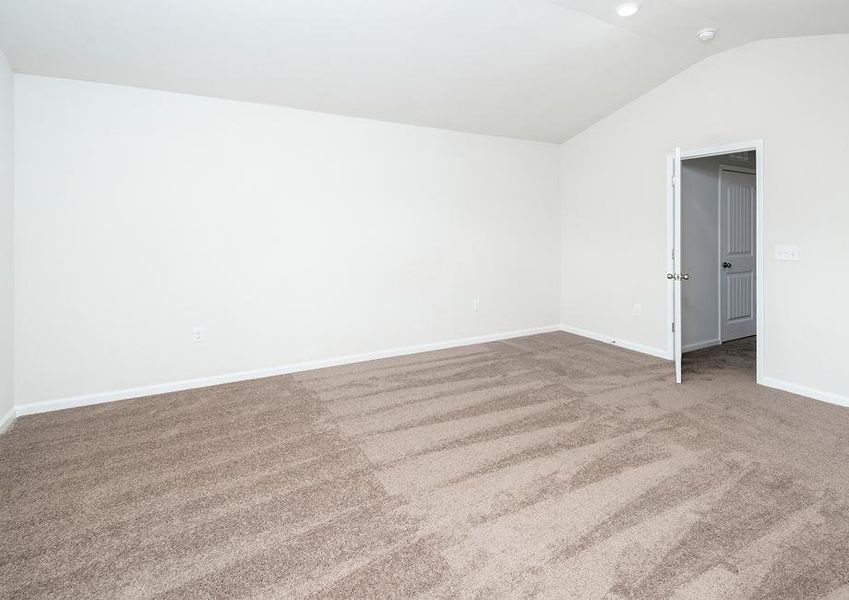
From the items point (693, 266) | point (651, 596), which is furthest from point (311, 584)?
point (693, 266)

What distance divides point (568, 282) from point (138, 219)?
4879 millimetres

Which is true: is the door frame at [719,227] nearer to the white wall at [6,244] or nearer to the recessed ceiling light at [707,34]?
the recessed ceiling light at [707,34]

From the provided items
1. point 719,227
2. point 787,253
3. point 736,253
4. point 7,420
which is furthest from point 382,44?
point 736,253

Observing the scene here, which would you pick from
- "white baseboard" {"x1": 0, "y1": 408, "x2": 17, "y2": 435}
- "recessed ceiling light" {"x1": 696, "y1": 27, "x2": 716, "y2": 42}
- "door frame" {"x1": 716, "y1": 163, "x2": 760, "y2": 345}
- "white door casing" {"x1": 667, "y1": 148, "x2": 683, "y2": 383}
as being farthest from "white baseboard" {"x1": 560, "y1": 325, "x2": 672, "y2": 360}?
"white baseboard" {"x1": 0, "y1": 408, "x2": 17, "y2": 435}

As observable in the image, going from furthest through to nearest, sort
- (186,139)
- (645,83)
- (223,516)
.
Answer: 1. (645,83)
2. (186,139)
3. (223,516)

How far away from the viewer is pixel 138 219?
3494 mm

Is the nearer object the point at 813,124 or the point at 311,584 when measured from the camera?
the point at 311,584

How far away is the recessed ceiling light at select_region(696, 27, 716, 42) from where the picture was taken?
3322 mm

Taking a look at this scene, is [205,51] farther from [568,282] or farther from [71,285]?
[568,282]

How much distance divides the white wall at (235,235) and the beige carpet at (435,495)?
66cm

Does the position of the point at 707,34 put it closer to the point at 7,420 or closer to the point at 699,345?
the point at 699,345

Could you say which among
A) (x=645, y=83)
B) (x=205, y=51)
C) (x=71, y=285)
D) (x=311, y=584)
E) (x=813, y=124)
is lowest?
(x=311, y=584)

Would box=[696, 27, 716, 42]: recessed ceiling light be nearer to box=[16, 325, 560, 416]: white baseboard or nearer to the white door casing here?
the white door casing

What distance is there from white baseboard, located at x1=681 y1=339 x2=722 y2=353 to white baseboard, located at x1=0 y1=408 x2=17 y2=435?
6.04 m
